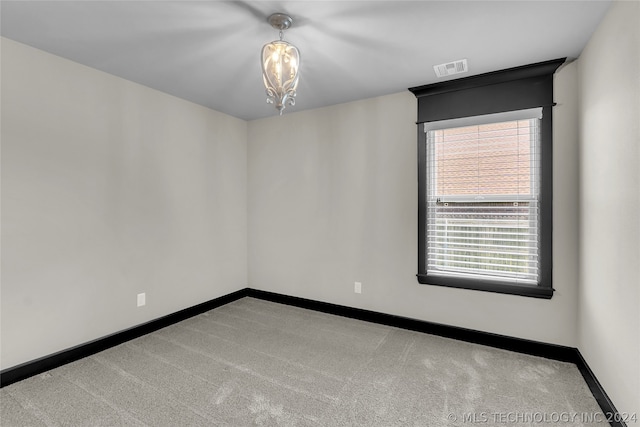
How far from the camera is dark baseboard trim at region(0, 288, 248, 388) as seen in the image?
2.16 metres

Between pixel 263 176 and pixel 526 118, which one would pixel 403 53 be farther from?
pixel 263 176

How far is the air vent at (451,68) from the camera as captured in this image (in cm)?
248

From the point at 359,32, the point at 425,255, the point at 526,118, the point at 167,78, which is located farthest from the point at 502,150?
the point at 167,78

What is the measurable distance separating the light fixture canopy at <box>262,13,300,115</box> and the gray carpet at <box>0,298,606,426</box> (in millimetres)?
1933

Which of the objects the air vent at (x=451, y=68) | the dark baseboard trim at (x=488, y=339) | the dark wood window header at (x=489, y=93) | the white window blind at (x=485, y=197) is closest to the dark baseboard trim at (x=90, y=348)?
the dark baseboard trim at (x=488, y=339)

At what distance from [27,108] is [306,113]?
2517mm

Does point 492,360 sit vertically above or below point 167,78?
below

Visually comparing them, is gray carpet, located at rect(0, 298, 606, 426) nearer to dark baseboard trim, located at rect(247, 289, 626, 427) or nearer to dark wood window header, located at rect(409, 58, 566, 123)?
dark baseboard trim, located at rect(247, 289, 626, 427)

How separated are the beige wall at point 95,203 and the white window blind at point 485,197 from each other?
2582 millimetres

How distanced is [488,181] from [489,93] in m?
0.78

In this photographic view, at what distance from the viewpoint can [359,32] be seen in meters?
2.05

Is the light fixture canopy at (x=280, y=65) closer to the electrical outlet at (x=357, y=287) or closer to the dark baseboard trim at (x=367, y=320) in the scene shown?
the electrical outlet at (x=357, y=287)

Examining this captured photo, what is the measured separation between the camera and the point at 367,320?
3.35m

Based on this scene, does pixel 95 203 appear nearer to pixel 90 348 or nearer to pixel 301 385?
pixel 90 348
